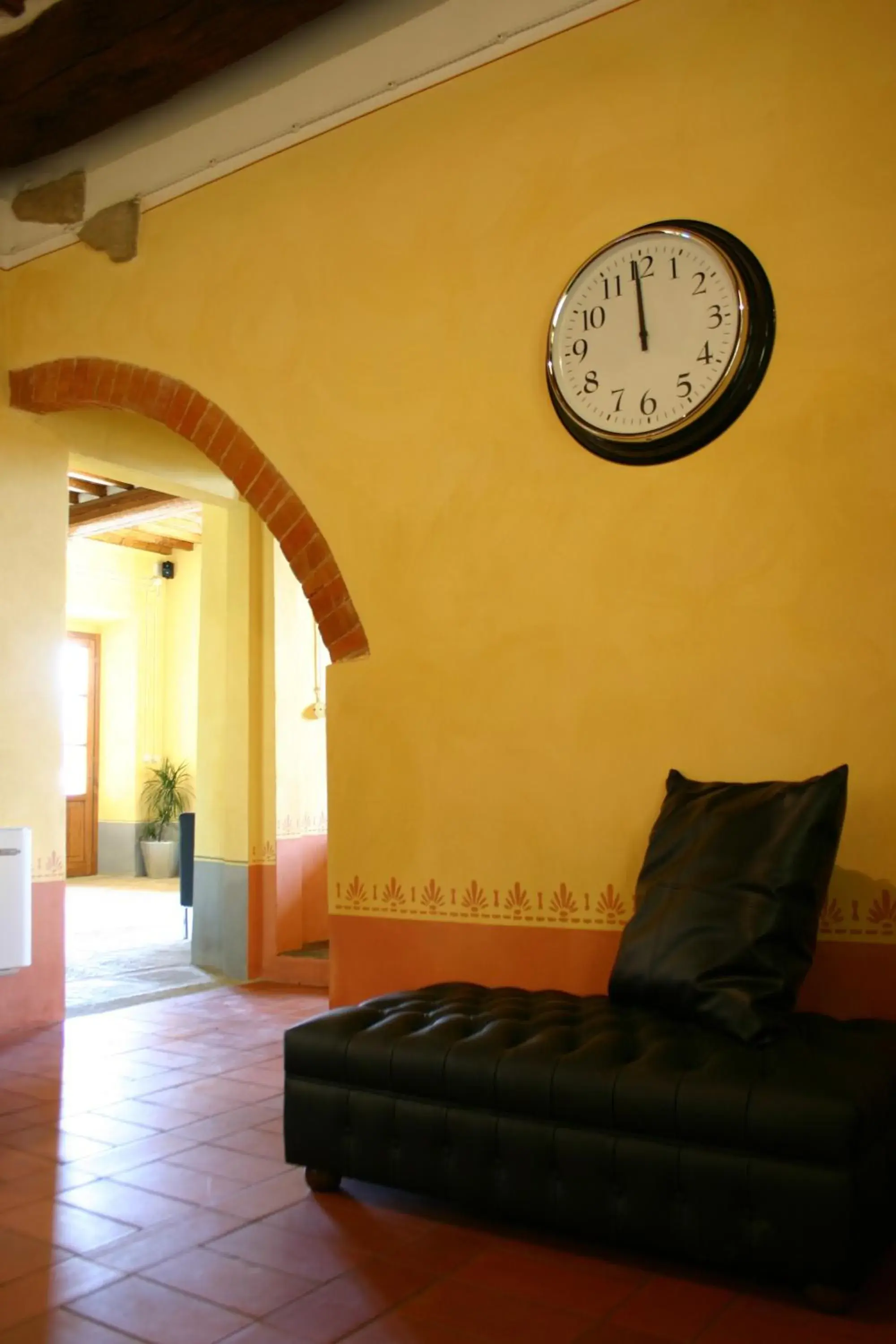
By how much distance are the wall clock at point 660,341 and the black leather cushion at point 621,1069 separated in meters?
1.67

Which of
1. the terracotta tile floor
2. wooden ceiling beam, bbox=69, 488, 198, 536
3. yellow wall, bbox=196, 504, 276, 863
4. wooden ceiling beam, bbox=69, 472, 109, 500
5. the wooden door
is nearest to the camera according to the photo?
the terracotta tile floor

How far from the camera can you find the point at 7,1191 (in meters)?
2.94

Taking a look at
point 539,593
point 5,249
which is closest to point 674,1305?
point 539,593

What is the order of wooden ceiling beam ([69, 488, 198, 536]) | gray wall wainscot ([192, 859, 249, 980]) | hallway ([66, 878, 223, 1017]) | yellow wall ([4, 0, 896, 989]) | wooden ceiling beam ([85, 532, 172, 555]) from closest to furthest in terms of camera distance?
1. yellow wall ([4, 0, 896, 989])
2. hallway ([66, 878, 223, 1017])
3. gray wall wainscot ([192, 859, 249, 980])
4. wooden ceiling beam ([69, 488, 198, 536])
5. wooden ceiling beam ([85, 532, 172, 555])

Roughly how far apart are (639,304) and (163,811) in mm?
10484

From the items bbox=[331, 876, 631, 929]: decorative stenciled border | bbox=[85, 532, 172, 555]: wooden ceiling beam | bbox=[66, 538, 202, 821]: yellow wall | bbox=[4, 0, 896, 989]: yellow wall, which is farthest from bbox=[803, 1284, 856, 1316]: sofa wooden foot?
bbox=[66, 538, 202, 821]: yellow wall

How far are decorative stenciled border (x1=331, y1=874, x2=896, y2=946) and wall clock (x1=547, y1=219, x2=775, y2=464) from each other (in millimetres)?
1359

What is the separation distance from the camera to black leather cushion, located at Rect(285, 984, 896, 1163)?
7.16 feet

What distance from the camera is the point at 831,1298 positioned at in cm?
214

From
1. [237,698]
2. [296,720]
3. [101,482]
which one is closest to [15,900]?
[237,698]

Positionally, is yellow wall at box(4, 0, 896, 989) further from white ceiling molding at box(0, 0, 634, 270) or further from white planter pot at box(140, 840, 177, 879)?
white planter pot at box(140, 840, 177, 879)

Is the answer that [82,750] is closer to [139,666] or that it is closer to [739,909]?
[139,666]

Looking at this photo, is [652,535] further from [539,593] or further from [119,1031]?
[119,1031]

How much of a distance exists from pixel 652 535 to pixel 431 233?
1420 mm
